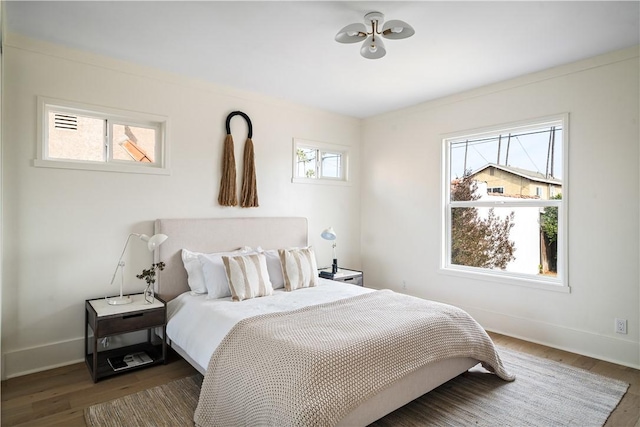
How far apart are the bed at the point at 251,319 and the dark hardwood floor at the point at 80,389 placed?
0.30m

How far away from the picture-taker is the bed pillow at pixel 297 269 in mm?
3613

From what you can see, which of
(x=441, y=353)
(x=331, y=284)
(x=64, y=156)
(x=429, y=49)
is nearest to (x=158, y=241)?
(x=64, y=156)

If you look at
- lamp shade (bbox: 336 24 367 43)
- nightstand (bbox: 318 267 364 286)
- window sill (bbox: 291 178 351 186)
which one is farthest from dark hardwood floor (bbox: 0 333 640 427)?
lamp shade (bbox: 336 24 367 43)

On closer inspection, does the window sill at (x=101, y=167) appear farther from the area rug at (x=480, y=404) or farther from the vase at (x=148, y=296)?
the area rug at (x=480, y=404)

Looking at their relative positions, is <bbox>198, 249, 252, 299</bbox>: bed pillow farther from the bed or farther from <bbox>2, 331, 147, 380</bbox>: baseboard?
<bbox>2, 331, 147, 380</bbox>: baseboard

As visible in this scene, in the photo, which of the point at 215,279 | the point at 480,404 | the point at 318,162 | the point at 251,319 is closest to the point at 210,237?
the point at 215,279

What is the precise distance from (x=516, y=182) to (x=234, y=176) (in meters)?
2.98

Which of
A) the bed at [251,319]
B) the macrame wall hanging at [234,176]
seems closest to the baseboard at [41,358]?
the bed at [251,319]

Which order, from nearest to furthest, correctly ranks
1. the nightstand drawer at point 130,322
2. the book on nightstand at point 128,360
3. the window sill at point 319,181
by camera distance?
the nightstand drawer at point 130,322, the book on nightstand at point 128,360, the window sill at point 319,181

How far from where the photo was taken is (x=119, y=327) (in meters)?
2.84

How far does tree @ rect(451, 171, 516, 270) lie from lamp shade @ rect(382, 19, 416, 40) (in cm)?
225

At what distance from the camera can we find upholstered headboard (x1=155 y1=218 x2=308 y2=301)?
3.48 meters

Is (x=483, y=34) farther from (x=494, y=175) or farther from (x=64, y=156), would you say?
(x=64, y=156)

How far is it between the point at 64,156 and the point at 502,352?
4.21 meters
